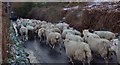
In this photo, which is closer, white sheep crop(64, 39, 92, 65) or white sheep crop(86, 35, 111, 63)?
white sheep crop(64, 39, 92, 65)

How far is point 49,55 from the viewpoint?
1012cm

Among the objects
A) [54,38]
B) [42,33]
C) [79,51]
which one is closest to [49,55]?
[54,38]

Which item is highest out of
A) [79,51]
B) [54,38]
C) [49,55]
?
[79,51]

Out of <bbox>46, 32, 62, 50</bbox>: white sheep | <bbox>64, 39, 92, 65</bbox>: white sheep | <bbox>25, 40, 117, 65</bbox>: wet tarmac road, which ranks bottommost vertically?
<bbox>25, 40, 117, 65</bbox>: wet tarmac road

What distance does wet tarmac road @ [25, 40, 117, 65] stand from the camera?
28.5 feet

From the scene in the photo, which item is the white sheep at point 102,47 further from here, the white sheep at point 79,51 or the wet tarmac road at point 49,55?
the white sheep at point 79,51

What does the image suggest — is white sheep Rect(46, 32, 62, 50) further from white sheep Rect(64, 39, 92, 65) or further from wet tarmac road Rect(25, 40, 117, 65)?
white sheep Rect(64, 39, 92, 65)

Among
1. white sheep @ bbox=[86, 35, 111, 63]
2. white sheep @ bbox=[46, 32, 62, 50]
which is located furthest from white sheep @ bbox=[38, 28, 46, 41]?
white sheep @ bbox=[86, 35, 111, 63]

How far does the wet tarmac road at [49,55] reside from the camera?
8680 millimetres

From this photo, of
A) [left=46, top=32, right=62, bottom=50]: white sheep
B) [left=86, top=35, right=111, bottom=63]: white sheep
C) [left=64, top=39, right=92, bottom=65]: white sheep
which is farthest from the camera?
[left=46, top=32, right=62, bottom=50]: white sheep

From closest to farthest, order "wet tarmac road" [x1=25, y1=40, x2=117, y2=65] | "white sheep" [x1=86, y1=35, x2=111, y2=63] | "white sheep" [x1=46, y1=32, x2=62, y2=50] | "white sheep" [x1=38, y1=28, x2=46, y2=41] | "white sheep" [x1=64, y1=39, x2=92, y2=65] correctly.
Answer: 1. "white sheep" [x1=64, y1=39, x2=92, y2=65]
2. "white sheep" [x1=86, y1=35, x2=111, y2=63]
3. "wet tarmac road" [x1=25, y1=40, x2=117, y2=65]
4. "white sheep" [x1=46, y1=32, x2=62, y2=50]
5. "white sheep" [x1=38, y1=28, x2=46, y2=41]

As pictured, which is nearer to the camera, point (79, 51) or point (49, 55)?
point (79, 51)

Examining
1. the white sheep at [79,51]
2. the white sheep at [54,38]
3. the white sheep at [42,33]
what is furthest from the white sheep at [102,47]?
the white sheep at [42,33]

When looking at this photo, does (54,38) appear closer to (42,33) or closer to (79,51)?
(42,33)
